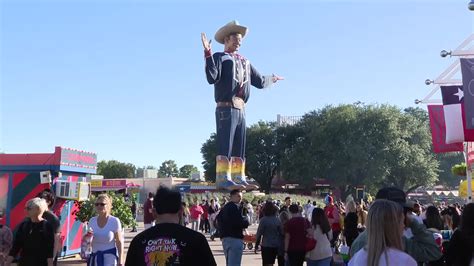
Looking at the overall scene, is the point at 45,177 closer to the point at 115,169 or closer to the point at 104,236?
the point at 104,236

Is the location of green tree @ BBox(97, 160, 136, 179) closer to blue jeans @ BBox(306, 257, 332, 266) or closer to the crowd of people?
the crowd of people

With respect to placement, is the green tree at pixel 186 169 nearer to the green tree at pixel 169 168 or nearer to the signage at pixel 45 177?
the green tree at pixel 169 168

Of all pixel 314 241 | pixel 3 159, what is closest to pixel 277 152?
pixel 3 159

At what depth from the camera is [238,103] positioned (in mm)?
12414

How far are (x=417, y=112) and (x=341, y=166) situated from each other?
34.5 m

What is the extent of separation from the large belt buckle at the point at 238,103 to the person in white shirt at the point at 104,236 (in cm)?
552

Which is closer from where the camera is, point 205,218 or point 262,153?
point 205,218

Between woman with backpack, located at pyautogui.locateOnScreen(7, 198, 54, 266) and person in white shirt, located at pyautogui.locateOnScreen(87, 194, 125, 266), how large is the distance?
73cm

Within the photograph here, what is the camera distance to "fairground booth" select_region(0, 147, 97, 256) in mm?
14578

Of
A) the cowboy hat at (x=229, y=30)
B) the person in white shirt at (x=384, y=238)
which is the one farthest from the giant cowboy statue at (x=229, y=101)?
the person in white shirt at (x=384, y=238)

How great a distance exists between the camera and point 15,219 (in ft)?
48.1

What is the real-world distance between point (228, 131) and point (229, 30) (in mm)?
2287

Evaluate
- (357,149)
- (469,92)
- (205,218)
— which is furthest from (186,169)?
(469,92)

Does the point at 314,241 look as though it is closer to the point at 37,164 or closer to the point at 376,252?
the point at 376,252
